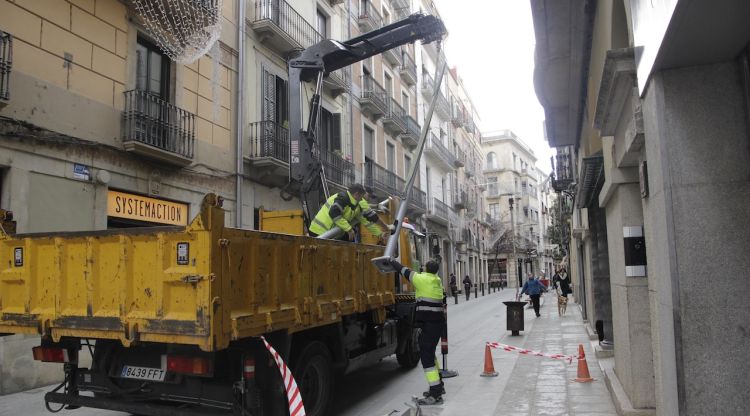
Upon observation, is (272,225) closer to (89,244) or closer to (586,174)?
(89,244)

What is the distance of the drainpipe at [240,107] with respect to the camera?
45.8ft

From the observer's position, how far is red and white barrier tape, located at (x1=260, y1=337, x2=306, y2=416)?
5.02 meters

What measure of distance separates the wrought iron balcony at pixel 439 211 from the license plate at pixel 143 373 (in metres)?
27.8

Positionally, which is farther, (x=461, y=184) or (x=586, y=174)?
(x=461, y=184)

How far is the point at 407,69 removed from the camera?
29.8 m

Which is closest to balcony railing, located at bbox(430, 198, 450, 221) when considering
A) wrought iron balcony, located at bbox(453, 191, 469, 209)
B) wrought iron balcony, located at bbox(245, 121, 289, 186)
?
wrought iron balcony, located at bbox(453, 191, 469, 209)

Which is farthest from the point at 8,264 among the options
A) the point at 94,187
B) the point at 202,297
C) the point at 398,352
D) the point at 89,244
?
the point at 398,352

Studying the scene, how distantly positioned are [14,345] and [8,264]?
12.2 ft

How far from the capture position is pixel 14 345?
27.6 ft

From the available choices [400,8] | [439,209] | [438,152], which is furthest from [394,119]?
[439,209]

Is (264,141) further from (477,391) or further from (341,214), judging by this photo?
(477,391)

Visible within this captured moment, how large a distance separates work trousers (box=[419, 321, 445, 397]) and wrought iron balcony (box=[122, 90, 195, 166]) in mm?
6617

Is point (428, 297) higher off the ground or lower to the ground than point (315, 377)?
higher

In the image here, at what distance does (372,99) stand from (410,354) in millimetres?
14790
